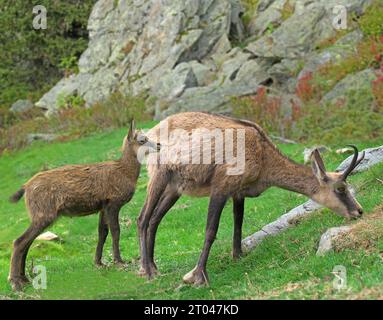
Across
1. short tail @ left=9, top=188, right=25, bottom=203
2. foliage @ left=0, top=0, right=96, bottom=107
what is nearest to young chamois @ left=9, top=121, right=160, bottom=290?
short tail @ left=9, top=188, right=25, bottom=203

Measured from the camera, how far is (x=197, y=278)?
9.91 meters

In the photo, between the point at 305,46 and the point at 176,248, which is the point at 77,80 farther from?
the point at 176,248

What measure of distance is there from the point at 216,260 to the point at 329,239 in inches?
87.6

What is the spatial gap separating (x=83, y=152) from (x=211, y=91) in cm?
633

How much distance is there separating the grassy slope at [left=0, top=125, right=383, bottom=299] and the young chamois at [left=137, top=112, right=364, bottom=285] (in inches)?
17.7

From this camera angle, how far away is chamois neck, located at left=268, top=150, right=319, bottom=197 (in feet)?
35.2

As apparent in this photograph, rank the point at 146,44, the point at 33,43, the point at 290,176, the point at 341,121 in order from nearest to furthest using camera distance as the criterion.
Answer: the point at 290,176, the point at 341,121, the point at 146,44, the point at 33,43

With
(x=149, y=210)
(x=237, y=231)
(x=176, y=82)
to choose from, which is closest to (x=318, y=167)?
(x=237, y=231)

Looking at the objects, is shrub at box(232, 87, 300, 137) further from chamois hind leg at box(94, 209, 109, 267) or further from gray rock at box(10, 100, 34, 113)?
gray rock at box(10, 100, 34, 113)

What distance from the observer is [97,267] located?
12.2 metres

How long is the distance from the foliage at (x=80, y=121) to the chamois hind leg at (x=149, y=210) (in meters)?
21.8

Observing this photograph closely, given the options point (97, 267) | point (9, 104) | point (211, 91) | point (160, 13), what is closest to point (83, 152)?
point (211, 91)

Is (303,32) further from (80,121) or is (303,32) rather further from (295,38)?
(80,121)

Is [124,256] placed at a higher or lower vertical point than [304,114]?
higher
